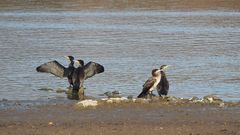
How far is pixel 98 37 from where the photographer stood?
30.9m

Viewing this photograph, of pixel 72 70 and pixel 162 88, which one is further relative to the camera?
pixel 72 70

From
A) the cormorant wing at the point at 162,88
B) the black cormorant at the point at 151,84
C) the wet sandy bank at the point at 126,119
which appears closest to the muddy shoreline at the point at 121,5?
the cormorant wing at the point at 162,88

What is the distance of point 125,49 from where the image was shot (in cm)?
2611

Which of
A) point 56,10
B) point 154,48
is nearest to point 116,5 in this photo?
point 56,10

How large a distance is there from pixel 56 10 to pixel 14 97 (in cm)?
3298

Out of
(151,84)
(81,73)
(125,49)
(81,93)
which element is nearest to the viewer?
(151,84)

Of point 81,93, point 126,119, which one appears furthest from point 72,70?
point 126,119

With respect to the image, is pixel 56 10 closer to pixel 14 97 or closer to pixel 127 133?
pixel 14 97

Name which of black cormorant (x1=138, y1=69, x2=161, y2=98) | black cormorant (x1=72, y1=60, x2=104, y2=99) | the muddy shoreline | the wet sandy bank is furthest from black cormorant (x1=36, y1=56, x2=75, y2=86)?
the muddy shoreline

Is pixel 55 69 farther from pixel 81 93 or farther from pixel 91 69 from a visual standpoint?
pixel 81 93

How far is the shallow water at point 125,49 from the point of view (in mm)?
18188

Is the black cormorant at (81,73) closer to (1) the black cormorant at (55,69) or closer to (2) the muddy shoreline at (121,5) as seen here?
(1) the black cormorant at (55,69)

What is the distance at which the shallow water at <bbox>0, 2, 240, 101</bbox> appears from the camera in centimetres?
1819

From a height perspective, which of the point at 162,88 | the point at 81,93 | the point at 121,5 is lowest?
the point at 81,93
